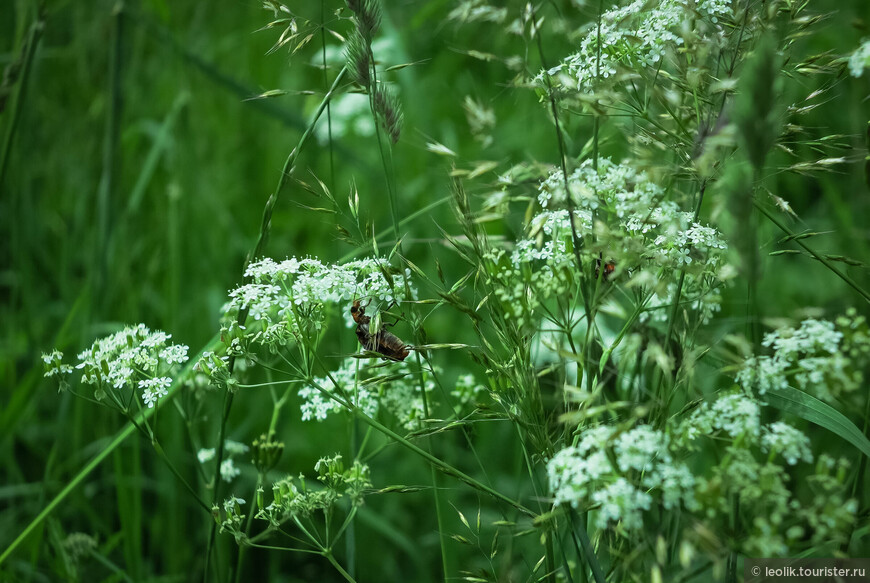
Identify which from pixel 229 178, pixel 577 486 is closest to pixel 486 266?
pixel 577 486

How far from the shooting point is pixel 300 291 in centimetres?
135

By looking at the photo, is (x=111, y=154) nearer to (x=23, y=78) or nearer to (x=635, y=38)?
(x=23, y=78)

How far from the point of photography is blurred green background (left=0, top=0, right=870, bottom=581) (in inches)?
91.2

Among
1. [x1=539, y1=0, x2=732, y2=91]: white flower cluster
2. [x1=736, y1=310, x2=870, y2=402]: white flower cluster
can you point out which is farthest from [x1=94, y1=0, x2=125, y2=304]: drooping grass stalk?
[x1=736, y1=310, x2=870, y2=402]: white flower cluster

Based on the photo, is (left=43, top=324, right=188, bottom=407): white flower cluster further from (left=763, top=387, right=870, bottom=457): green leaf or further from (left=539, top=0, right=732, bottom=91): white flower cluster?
(left=763, top=387, right=870, bottom=457): green leaf

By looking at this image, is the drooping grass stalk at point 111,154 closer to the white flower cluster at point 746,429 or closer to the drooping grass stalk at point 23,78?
the drooping grass stalk at point 23,78

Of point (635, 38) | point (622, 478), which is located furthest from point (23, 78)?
point (622, 478)

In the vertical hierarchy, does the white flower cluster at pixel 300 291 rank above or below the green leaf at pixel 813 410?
above

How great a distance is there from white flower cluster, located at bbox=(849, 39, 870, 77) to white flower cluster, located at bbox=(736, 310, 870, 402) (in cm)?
40

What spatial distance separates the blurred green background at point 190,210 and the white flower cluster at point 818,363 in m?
0.54

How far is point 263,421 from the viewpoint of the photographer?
9.68 ft

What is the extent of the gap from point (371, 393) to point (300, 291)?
0.37m

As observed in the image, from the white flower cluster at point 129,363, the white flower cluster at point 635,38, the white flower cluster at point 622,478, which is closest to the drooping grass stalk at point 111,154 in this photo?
the white flower cluster at point 129,363

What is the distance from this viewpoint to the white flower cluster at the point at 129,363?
1.37m
